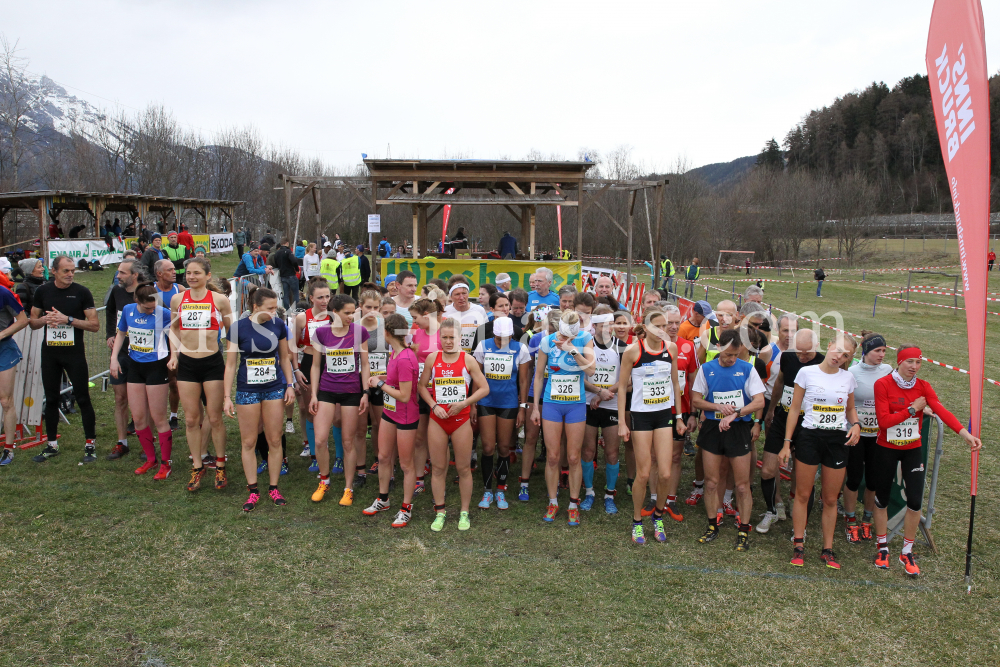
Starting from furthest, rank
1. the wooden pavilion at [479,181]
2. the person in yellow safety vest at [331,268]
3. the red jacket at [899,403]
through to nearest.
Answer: the wooden pavilion at [479,181] < the person in yellow safety vest at [331,268] < the red jacket at [899,403]

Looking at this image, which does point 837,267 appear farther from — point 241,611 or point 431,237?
point 241,611

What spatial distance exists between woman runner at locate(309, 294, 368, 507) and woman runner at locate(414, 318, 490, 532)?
760mm

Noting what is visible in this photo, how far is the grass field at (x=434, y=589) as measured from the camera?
11.7ft

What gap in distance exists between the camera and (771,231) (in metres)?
47.9

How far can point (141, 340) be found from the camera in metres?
5.88

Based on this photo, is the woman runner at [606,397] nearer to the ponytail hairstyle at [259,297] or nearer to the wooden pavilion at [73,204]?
the ponytail hairstyle at [259,297]

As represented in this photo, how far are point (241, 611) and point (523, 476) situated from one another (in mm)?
2812

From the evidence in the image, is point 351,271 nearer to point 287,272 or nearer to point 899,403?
point 287,272

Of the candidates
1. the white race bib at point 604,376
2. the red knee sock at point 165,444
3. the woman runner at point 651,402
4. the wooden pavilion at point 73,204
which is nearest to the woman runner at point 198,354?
the red knee sock at point 165,444

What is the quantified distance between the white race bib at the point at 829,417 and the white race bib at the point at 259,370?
455 cm

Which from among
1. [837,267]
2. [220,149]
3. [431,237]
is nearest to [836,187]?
[837,267]

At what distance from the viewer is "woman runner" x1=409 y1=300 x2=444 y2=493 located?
5211 mm

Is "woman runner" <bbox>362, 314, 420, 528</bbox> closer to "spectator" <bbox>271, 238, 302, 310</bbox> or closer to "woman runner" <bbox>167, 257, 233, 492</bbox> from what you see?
"woman runner" <bbox>167, 257, 233, 492</bbox>

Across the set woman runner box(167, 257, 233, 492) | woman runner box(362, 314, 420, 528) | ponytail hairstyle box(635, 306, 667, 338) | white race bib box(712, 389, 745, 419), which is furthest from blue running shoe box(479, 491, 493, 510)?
woman runner box(167, 257, 233, 492)
